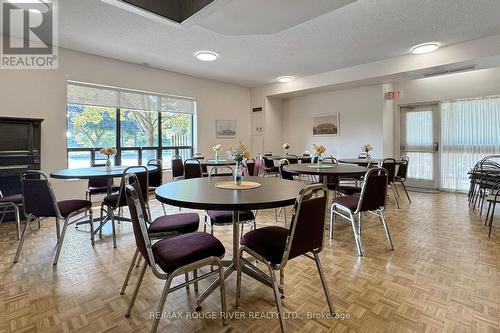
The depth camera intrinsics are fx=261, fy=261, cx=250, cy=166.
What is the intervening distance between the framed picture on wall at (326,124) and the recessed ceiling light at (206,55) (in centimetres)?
364

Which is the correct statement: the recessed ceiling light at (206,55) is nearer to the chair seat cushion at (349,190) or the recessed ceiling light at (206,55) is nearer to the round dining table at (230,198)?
the chair seat cushion at (349,190)

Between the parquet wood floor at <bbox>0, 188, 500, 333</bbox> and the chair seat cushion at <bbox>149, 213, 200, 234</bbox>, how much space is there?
494mm

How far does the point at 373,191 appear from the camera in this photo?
8.65ft

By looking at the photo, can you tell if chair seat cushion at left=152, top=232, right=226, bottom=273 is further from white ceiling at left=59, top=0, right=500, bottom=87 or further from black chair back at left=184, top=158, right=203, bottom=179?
white ceiling at left=59, top=0, right=500, bottom=87

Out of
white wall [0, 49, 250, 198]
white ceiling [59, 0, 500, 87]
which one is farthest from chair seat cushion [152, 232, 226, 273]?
white wall [0, 49, 250, 198]

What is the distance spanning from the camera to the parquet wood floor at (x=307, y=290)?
5.36ft

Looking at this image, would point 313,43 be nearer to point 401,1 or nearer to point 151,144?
point 401,1

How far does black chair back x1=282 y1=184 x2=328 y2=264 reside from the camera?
142cm

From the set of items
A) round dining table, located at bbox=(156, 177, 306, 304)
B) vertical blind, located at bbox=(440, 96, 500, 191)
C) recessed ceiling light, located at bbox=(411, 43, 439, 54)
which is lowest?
round dining table, located at bbox=(156, 177, 306, 304)

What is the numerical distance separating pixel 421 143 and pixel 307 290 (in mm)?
6162

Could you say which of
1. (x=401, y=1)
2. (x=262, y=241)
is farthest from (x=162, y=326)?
(x=401, y=1)

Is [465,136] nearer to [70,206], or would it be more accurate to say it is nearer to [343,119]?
[343,119]

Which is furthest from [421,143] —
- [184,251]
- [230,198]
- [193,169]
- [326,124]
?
[184,251]

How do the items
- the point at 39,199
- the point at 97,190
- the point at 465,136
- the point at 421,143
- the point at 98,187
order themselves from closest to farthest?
the point at 39,199 → the point at 97,190 → the point at 98,187 → the point at 465,136 → the point at 421,143
